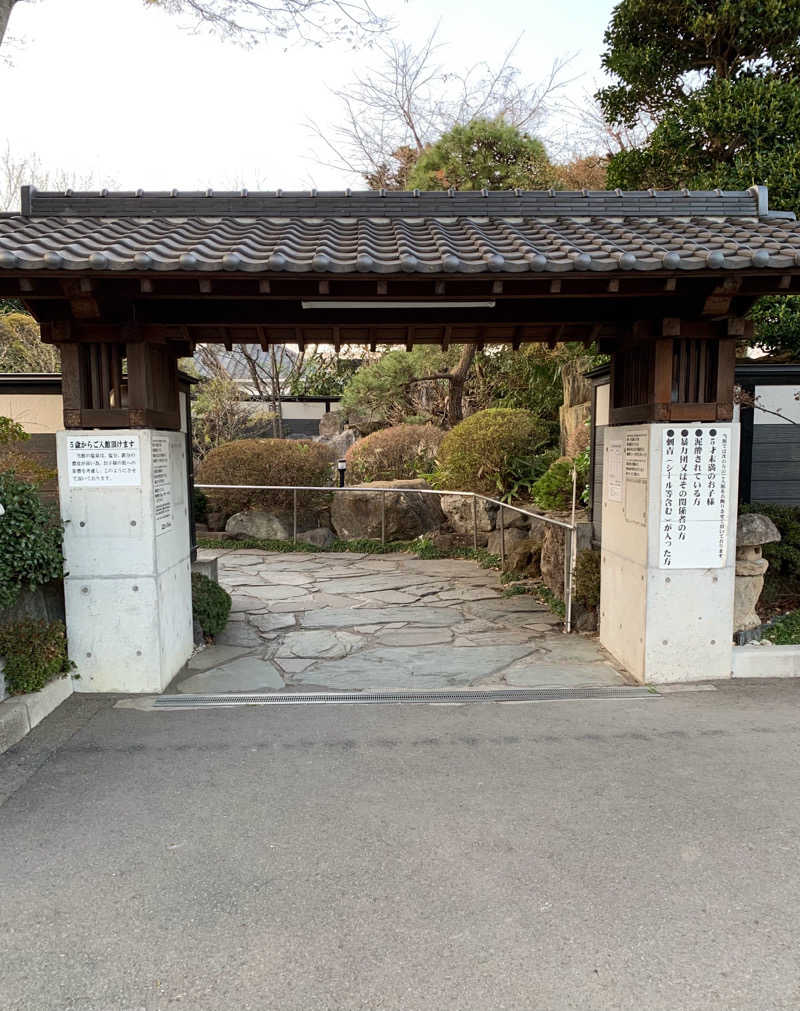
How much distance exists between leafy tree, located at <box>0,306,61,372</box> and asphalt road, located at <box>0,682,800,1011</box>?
46.5 feet

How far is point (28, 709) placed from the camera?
4.92 meters

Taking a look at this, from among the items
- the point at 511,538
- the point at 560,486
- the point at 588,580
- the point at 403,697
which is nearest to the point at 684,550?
the point at 588,580

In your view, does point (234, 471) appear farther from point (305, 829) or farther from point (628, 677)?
point (305, 829)

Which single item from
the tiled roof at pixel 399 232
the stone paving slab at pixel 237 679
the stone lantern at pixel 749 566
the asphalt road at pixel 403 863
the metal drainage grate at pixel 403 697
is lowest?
the stone paving slab at pixel 237 679

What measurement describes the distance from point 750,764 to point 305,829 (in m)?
2.83

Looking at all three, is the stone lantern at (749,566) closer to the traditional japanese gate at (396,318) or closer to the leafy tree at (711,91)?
the traditional japanese gate at (396,318)

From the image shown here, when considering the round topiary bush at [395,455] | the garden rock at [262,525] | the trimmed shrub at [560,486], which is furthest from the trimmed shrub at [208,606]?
the round topiary bush at [395,455]

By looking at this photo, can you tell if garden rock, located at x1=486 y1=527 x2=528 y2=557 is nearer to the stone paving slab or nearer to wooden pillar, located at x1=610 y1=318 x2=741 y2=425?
wooden pillar, located at x1=610 y1=318 x2=741 y2=425

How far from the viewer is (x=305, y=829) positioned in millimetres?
3645

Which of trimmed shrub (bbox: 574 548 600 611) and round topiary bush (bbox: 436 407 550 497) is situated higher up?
round topiary bush (bbox: 436 407 550 497)

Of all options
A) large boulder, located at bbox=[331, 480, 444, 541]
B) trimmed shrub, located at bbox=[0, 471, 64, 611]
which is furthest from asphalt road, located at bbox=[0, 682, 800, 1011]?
large boulder, located at bbox=[331, 480, 444, 541]

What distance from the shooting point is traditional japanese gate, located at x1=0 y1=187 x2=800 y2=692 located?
4703 mm

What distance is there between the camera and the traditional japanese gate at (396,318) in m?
4.70

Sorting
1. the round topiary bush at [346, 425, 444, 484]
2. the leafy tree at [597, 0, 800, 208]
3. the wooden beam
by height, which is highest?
the leafy tree at [597, 0, 800, 208]
